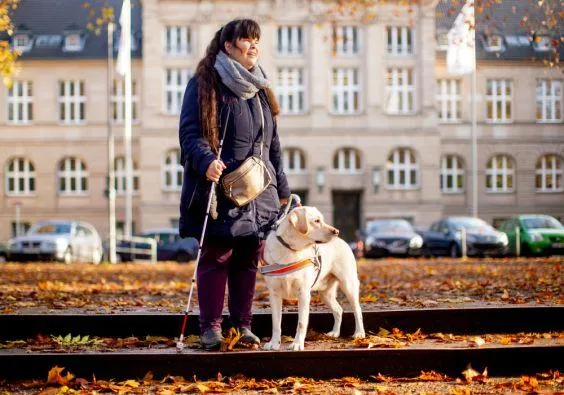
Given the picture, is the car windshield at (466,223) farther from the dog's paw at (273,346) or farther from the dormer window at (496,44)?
the dog's paw at (273,346)

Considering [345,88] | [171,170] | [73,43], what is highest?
[73,43]

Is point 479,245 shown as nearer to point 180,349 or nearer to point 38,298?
point 38,298

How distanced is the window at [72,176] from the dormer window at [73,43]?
20.6ft

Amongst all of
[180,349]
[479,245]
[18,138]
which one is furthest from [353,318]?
[18,138]

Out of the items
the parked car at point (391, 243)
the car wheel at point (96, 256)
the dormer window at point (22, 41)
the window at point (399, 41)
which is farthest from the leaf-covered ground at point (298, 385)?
the dormer window at point (22, 41)

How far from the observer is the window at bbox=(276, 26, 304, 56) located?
5097 centimetres

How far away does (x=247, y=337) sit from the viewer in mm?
6852

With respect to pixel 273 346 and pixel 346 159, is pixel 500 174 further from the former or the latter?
pixel 273 346

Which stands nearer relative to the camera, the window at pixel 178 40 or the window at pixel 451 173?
the window at pixel 178 40

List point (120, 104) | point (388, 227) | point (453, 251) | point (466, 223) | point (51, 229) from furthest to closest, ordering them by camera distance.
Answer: point (120, 104)
point (388, 227)
point (466, 223)
point (51, 229)
point (453, 251)

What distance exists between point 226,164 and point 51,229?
28.0 metres

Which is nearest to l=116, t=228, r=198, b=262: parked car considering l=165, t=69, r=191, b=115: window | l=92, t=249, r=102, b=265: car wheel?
l=92, t=249, r=102, b=265: car wheel

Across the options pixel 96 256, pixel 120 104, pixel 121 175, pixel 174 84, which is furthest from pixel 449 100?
pixel 96 256

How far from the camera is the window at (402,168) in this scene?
169 ft
